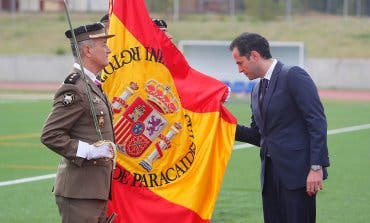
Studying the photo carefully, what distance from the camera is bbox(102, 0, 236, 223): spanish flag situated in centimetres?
811

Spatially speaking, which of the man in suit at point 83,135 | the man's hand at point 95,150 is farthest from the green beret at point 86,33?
the man's hand at point 95,150

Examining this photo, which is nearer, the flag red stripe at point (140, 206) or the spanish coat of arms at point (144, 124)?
the spanish coat of arms at point (144, 124)

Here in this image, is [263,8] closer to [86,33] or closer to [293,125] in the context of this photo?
[293,125]

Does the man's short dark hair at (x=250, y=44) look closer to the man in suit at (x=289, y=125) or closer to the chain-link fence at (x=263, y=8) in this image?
the man in suit at (x=289, y=125)

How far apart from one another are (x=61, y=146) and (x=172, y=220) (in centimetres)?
231

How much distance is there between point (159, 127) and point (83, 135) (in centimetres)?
170

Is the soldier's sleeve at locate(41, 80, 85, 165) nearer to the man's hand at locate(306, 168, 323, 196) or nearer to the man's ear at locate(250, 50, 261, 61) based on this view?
the man's ear at locate(250, 50, 261, 61)

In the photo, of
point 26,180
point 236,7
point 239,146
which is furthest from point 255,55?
point 236,7

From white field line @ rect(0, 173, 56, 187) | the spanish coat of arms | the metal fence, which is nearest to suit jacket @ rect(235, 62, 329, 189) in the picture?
the spanish coat of arms

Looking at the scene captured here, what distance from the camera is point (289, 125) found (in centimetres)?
726

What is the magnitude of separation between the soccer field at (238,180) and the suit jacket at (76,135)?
418 cm

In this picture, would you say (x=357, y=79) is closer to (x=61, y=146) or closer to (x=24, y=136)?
(x=24, y=136)

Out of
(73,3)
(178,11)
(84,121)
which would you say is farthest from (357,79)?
(84,121)

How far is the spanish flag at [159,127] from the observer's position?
811 cm
